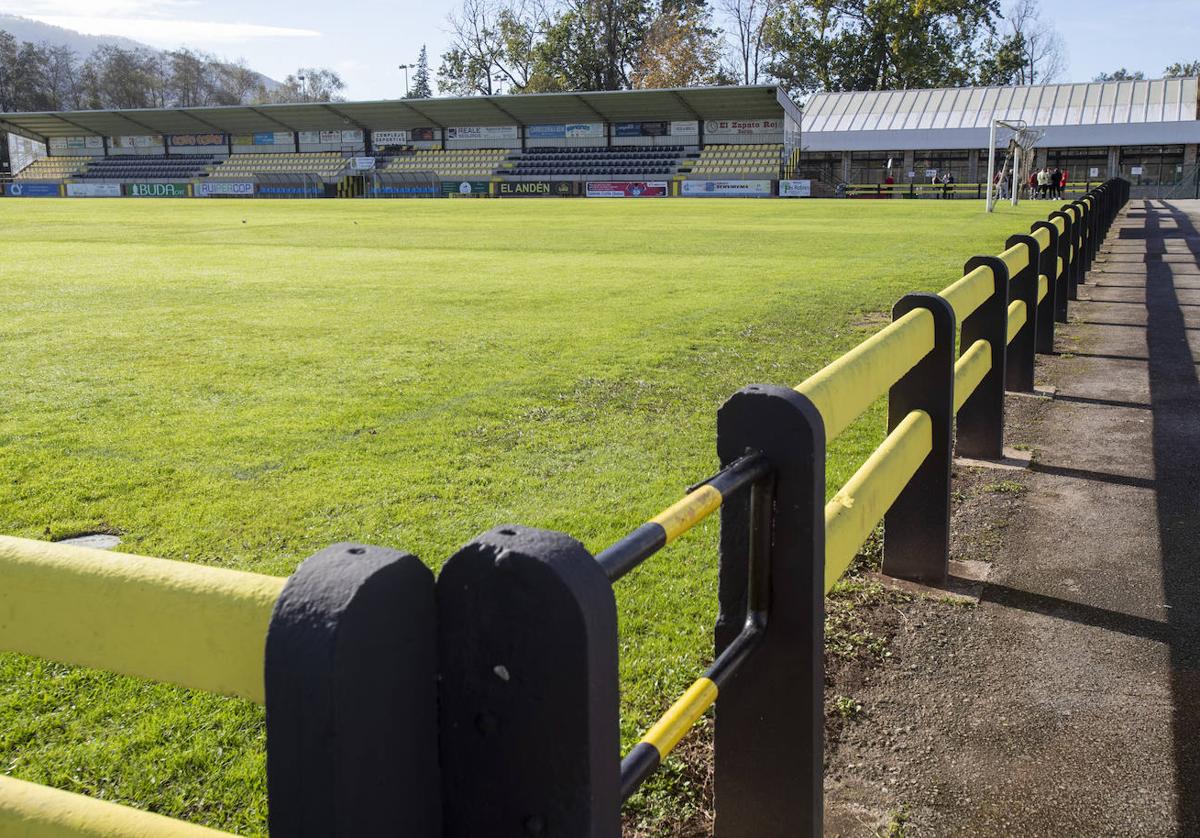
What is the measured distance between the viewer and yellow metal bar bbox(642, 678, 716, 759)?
163 centimetres

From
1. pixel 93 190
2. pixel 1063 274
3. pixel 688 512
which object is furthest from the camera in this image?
pixel 93 190

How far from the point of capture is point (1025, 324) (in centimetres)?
718

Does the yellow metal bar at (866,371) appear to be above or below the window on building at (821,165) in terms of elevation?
below

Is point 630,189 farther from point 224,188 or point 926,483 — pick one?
point 926,483

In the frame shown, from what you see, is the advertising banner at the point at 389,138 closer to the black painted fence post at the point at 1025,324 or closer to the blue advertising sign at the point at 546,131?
the blue advertising sign at the point at 546,131

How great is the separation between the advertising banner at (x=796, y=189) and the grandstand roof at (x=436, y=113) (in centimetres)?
516

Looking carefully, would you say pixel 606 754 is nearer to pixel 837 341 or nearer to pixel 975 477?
pixel 975 477

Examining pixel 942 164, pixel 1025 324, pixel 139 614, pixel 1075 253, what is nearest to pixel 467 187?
pixel 942 164

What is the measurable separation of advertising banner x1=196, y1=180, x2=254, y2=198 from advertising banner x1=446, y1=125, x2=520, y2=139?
12326 millimetres

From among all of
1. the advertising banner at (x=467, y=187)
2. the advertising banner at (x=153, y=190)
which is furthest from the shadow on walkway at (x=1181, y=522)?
the advertising banner at (x=153, y=190)

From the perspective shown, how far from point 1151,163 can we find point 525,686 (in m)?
68.8

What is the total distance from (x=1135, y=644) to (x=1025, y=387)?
14.1 ft

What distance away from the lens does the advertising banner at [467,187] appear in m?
60.4

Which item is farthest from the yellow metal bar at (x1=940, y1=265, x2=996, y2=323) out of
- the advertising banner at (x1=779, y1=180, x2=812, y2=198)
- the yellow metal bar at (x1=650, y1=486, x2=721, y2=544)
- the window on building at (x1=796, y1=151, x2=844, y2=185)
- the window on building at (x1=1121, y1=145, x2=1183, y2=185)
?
the window on building at (x1=1121, y1=145, x2=1183, y2=185)
